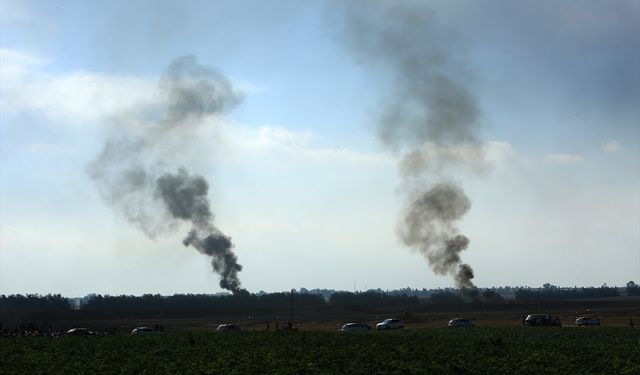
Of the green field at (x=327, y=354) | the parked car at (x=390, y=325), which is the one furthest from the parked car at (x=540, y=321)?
the green field at (x=327, y=354)

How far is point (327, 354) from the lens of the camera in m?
49.6

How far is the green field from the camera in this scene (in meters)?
42.7

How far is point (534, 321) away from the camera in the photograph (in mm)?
89125

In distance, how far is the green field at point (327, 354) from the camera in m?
42.7

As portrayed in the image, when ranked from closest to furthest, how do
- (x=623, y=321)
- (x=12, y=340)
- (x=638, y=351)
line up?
(x=638, y=351) → (x=12, y=340) → (x=623, y=321)

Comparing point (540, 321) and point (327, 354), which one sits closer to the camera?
point (327, 354)

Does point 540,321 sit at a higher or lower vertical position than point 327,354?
higher

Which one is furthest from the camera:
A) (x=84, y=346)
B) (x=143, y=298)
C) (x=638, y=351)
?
(x=143, y=298)

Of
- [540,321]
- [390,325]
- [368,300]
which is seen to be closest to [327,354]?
[390,325]

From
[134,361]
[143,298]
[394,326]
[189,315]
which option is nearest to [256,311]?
[189,315]

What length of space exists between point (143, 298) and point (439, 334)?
360ft

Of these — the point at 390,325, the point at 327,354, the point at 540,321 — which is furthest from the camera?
the point at 540,321

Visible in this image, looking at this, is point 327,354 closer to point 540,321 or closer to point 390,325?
point 390,325

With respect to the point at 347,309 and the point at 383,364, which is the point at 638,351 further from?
the point at 347,309
